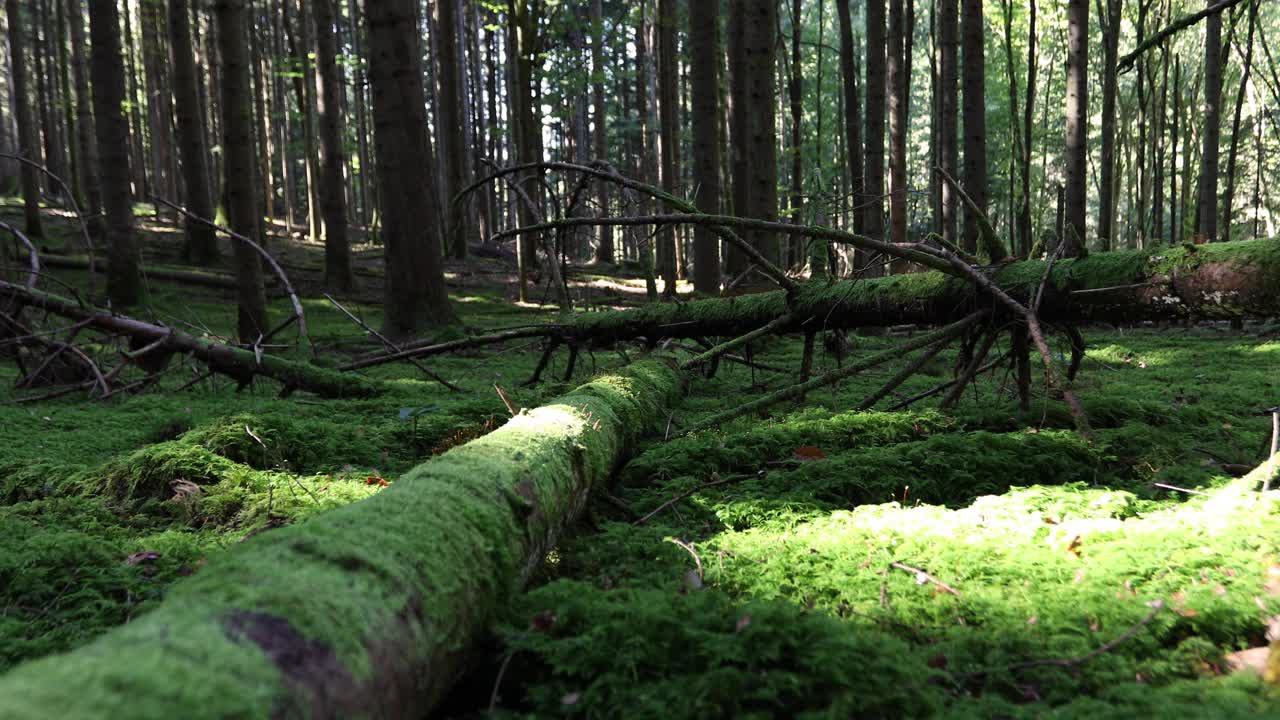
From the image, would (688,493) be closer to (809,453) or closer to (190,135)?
(809,453)

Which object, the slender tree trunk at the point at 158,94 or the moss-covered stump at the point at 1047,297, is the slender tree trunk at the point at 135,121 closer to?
the slender tree trunk at the point at 158,94

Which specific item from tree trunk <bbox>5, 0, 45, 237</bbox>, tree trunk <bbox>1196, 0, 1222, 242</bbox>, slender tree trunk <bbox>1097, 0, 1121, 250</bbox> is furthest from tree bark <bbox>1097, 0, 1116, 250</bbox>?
tree trunk <bbox>5, 0, 45, 237</bbox>

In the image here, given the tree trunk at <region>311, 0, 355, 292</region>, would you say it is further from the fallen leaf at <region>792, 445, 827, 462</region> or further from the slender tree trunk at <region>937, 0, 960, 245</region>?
the fallen leaf at <region>792, 445, 827, 462</region>

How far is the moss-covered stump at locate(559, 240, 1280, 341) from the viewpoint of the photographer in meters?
3.15

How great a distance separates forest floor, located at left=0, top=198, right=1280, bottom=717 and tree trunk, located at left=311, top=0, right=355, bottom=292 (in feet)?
32.0

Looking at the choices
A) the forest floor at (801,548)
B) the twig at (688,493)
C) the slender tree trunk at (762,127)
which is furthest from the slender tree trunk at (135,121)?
the twig at (688,493)

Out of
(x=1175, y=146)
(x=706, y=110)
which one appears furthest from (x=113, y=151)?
(x=1175, y=146)

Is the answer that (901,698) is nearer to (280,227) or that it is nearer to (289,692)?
(289,692)

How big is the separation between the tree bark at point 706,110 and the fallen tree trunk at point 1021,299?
200 inches

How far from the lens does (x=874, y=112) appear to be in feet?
35.6

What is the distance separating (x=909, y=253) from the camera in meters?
3.71

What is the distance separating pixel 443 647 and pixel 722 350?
120 inches

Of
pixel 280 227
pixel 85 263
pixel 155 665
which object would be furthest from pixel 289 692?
pixel 280 227

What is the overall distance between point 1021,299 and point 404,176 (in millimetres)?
7350
